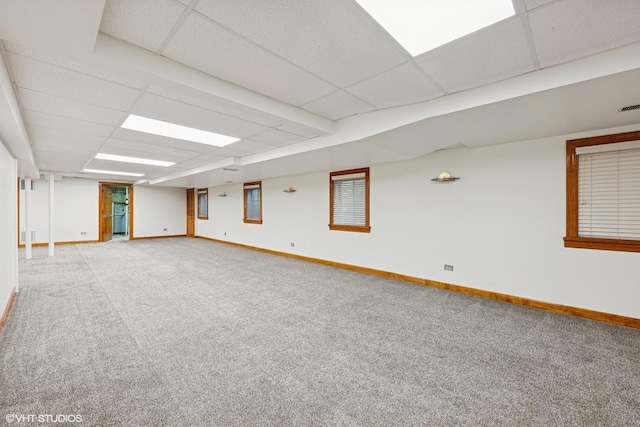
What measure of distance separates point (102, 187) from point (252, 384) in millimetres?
10679

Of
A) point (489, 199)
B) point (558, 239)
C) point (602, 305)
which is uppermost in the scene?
point (489, 199)

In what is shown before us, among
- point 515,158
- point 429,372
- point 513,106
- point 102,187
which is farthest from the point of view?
point 102,187

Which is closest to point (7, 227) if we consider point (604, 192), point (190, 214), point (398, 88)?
point (398, 88)

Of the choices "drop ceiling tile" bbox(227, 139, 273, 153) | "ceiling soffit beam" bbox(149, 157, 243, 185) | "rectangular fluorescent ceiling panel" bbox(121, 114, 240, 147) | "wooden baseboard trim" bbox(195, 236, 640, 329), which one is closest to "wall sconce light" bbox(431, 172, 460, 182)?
"wooden baseboard trim" bbox(195, 236, 640, 329)

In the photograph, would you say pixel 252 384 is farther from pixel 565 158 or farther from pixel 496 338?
pixel 565 158

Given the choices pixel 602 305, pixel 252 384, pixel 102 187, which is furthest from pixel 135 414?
pixel 102 187

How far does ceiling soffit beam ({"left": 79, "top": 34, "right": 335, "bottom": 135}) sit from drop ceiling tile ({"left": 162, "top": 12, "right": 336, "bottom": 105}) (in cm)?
6

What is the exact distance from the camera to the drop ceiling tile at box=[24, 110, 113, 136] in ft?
9.86

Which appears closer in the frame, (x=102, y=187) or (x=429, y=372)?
(x=429, y=372)

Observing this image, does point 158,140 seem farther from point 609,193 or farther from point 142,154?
point 609,193

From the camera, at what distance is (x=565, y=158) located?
10.6 ft

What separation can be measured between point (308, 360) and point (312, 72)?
7.62 feet

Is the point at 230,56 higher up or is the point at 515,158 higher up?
the point at 230,56

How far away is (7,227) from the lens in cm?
338
